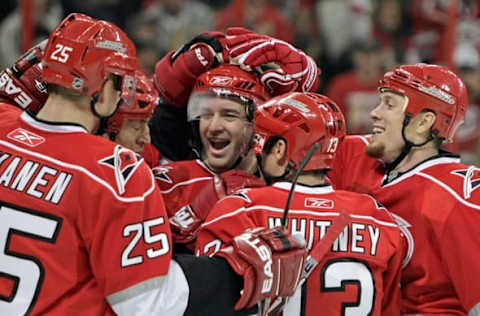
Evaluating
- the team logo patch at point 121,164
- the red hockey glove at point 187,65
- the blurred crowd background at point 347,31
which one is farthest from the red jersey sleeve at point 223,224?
the blurred crowd background at point 347,31

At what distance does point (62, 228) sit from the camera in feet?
7.84

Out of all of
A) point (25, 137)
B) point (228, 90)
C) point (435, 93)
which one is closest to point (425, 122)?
point (435, 93)

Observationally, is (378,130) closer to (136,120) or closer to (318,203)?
(318,203)

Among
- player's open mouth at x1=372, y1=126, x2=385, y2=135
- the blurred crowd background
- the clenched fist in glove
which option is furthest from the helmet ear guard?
the blurred crowd background

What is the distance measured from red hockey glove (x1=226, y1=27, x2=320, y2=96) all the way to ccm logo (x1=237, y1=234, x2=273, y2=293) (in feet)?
2.97

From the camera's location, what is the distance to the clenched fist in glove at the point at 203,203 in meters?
2.99

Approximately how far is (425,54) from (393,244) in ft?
13.4

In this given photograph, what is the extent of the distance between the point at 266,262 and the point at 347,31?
4.29 meters

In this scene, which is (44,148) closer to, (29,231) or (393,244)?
(29,231)

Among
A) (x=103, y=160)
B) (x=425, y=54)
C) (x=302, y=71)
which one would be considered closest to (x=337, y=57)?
(x=425, y=54)

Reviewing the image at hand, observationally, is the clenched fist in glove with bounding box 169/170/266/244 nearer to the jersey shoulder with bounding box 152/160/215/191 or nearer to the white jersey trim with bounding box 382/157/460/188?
the jersey shoulder with bounding box 152/160/215/191

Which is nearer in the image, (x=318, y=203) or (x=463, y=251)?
A: (x=318, y=203)

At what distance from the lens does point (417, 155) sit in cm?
310

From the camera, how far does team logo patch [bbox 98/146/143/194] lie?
2.41 metres
